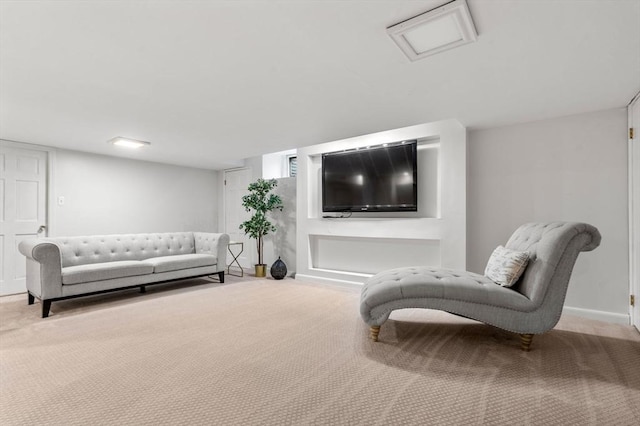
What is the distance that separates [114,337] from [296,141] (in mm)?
3195

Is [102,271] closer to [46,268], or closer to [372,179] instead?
[46,268]

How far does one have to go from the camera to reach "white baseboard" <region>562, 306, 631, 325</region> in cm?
294

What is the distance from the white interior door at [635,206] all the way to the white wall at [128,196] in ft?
21.6

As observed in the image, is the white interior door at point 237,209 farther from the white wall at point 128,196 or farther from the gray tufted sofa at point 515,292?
the gray tufted sofa at point 515,292

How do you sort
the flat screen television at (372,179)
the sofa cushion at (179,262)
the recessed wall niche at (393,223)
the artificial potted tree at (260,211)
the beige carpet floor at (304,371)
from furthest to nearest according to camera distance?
the artificial potted tree at (260,211), the sofa cushion at (179,262), the flat screen television at (372,179), the recessed wall niche at (393,223), the beige carpet floor at (304,371)

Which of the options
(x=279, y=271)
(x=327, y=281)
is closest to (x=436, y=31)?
(x=327, y=281)

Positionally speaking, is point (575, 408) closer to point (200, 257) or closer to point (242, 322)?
point (242, 322)

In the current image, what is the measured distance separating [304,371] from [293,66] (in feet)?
6.89

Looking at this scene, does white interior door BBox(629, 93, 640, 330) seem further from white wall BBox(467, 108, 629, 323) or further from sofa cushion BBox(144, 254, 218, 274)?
sofa cushion BBox(144, 254, 218, 274)

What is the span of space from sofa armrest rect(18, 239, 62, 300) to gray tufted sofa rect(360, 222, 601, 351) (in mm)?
3211

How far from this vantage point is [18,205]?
4.33 m

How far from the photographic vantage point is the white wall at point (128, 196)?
4.81 m

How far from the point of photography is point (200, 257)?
4645 millimetres

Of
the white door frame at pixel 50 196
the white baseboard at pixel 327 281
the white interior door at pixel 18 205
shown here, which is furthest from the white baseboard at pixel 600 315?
the white interior door at pixel 18 205
